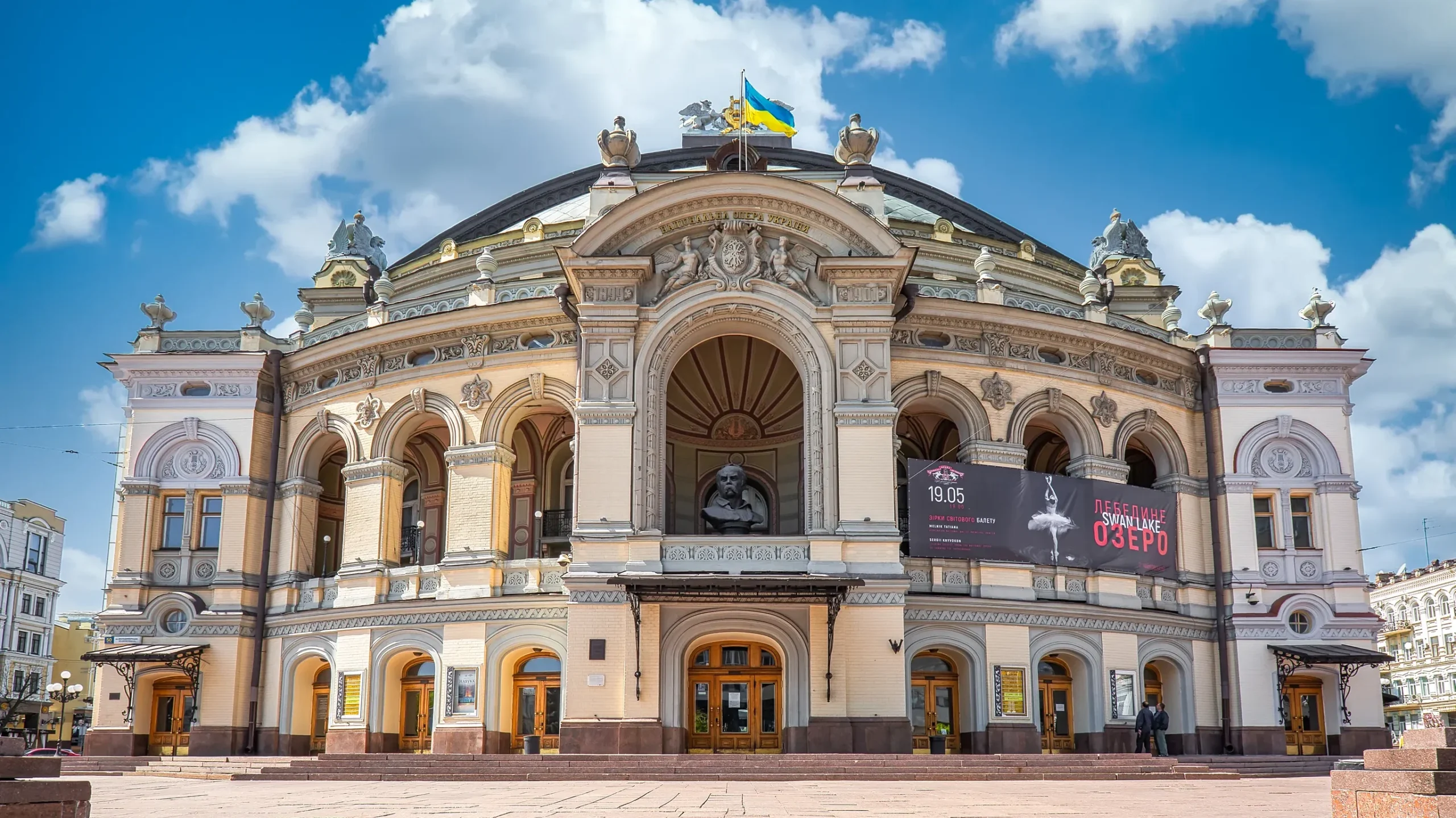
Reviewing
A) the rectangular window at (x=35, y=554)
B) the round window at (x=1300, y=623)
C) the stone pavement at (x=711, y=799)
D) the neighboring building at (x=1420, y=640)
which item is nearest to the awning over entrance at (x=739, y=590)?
the stone pavement at (x=711, y=799)

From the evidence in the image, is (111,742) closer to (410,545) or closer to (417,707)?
(417,707)

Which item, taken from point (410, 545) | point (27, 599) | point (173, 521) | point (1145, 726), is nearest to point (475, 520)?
point (410, 545)

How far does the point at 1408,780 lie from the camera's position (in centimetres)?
1129

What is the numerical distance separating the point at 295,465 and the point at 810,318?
14.9 meters

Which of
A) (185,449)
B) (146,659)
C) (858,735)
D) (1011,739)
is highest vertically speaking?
(185,449)

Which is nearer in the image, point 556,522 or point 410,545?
point 556,522

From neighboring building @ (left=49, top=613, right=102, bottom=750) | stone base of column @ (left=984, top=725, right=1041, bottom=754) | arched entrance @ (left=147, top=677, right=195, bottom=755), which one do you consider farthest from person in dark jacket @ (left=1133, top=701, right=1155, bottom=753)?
neighboring building @ (left=49, top=613, right=102, bottom=750)

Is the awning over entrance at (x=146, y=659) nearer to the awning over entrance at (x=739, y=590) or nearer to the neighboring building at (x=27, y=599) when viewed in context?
the awning over entrance at (x=739, y=590)

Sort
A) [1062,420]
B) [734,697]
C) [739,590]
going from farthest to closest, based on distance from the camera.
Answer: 1. [1062,420]
2. [734,697]
3. [739,590]

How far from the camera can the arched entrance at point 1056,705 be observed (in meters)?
32.7

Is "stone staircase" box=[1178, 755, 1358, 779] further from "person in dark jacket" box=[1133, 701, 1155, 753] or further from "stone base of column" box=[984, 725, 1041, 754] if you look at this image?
"stone base of column" box=[984, 725, 1041, 754]

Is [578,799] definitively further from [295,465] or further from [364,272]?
[364,272]

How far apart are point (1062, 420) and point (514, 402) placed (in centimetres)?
1424

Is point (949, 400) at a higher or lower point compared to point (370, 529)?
higher
